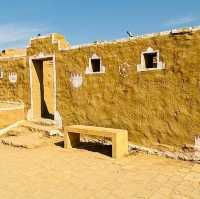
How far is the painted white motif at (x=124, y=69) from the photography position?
9.38 metres

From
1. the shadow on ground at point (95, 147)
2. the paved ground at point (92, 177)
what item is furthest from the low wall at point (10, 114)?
the paved ground at point (92, 177)

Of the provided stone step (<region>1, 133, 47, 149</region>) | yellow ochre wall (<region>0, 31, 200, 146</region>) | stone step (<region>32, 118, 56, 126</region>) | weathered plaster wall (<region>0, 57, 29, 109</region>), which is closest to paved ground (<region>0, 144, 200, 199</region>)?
stone step (<region>1, 133, 47, 149</region>)

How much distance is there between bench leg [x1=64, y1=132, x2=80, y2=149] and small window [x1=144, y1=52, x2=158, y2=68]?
143 inches

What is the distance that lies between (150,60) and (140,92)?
1121 mm

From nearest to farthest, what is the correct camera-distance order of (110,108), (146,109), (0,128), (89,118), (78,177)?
(78,177), (146,109), (110,108), (89,118), (0,128)

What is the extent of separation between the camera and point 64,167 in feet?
26.0

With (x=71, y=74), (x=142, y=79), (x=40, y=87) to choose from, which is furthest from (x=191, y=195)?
(x=40, y=87)

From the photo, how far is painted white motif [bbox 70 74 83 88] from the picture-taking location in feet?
35.3

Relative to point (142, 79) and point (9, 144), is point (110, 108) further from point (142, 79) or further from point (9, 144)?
point (9, 144)

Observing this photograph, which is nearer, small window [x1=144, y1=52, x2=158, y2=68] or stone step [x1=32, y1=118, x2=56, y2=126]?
small window [x1=144, y1=52, x2=158, y2=68]

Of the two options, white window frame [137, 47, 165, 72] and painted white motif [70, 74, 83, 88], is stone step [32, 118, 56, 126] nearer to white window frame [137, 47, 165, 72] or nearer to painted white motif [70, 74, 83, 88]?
painted white motif [70, 74, 83, 88]

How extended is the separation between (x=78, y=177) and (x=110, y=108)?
332cm

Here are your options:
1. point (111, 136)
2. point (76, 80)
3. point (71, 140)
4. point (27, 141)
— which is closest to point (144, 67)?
point (111, 136)

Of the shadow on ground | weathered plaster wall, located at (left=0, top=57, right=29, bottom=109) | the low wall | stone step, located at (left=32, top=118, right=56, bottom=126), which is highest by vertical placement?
weathered plaster wall, located at (left=0, top=57, right=29, bottom=109)
